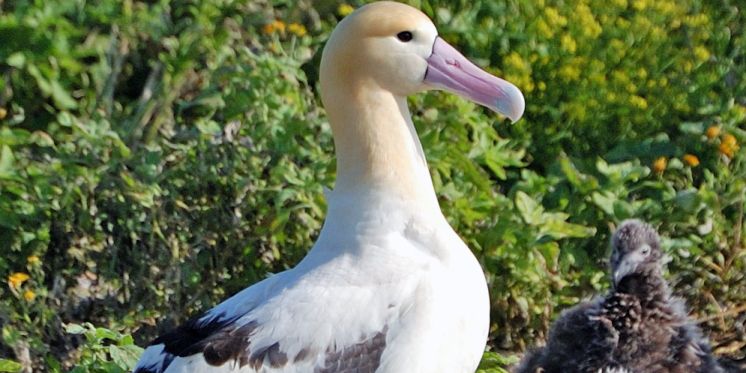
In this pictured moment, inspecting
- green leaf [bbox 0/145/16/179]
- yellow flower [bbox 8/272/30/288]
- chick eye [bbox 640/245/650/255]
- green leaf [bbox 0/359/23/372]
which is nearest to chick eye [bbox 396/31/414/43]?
chick eye [bbox 640/245/650/255]

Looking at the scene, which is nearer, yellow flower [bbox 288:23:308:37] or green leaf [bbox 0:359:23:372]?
green leaf [bbox 0:359:23:372]

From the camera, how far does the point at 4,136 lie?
5.97 meters

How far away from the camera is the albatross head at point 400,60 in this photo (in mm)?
4414

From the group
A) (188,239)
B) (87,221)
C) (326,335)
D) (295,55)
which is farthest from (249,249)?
(326,335)

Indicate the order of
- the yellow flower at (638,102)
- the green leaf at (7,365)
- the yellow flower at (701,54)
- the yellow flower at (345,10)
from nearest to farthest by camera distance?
the green leaf at (7,365)
the yellow flower at (638,102)
the yellow flower at (701,54)
the yellow flower at (345,10)

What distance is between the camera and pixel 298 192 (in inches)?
213

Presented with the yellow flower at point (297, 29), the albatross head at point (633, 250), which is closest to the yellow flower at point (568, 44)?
the yellow flower at point (297, 29)

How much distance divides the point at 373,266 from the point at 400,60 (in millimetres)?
592

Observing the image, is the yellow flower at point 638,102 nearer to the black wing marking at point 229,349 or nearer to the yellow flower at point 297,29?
the yellow flower at point 297,29

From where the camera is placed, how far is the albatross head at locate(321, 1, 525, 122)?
441cm

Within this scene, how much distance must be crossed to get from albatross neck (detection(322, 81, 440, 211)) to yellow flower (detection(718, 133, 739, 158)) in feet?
6.05

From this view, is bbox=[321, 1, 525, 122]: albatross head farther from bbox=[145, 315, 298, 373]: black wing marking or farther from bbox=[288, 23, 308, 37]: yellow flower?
bbox=[288, 23, 308, 37]: yellow flower

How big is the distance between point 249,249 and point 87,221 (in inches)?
22.1

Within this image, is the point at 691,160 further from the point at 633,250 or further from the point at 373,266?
the point at 373,266
